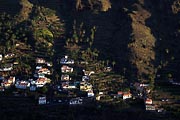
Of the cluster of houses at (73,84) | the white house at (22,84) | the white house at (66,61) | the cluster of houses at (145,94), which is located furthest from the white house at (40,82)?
the cluster of houses at (145,94)

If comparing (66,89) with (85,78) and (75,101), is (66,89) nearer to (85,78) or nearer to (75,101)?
(85,78)

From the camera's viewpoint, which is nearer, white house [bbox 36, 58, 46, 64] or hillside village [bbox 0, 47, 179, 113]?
hillside village [bbox 0, 47, 179, 113]

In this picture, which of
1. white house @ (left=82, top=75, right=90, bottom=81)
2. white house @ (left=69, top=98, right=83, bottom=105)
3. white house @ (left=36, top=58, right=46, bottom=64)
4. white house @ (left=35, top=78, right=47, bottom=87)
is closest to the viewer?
white house @ (left=69, top=98, right=83, bottom=105)

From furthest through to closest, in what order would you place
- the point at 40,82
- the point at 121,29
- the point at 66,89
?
the point at 121,29 < the point at 40,82 < the point at 66,89

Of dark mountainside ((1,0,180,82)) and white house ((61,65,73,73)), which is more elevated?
dark mountainside ((1,0,180,82))

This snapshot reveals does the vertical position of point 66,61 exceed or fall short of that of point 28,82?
it exceeds it

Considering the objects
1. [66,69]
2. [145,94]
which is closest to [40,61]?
[66,69]

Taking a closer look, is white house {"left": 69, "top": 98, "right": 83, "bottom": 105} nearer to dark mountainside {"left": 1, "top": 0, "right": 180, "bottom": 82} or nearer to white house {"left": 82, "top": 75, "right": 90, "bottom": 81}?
white house {"left": 82, "top": 75, "right": 90, "bottom": 81}

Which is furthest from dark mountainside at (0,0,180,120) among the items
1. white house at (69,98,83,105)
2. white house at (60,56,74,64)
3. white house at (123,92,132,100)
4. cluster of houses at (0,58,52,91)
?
white house at (69,98,83,105)

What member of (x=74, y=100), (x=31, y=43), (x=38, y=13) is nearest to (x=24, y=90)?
(x=74, y=100)

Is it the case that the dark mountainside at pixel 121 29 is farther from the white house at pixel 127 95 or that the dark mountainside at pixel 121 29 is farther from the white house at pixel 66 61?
the white house at pixel 127 95

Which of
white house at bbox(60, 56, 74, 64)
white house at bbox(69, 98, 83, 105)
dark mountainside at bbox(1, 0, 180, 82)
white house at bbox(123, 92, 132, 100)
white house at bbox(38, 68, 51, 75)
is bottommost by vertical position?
white house at bbox(69, 98, 83, 105)
